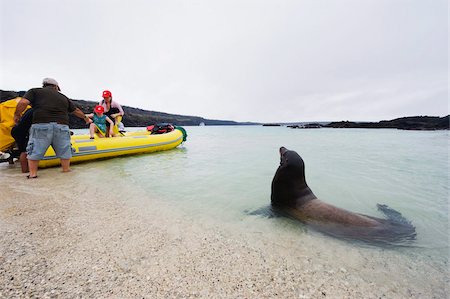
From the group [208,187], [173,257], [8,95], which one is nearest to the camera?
[173,257]

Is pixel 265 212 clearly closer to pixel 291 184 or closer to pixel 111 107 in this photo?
pixel 291 184

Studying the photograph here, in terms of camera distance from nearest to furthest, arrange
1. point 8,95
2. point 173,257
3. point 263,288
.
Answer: point 263,288, point 173,257, point 8,95

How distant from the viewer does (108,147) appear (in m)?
7.38

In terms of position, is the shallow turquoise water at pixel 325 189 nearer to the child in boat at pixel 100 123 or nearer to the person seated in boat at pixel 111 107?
the child in boat at pixel 100 123

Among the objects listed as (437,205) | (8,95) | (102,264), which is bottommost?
(437,205)

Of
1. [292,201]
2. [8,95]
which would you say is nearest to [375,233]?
[292,201]

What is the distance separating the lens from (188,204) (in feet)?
11.7

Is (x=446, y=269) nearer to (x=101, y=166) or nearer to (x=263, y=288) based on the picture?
(x=263, y=288)

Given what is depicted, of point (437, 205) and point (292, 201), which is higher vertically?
point (292, 201)

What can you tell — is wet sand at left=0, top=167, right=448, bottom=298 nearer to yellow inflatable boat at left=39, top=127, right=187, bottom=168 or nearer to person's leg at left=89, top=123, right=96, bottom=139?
yellow inflatable boat at left=39, top=127, right=187, bottom=168

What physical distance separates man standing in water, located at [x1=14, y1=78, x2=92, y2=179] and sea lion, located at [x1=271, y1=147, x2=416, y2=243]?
4.96m

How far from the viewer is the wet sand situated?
1524 millimetres

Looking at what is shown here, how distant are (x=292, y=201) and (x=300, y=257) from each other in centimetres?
128

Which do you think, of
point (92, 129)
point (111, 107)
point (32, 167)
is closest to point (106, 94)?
point (111, 107)
